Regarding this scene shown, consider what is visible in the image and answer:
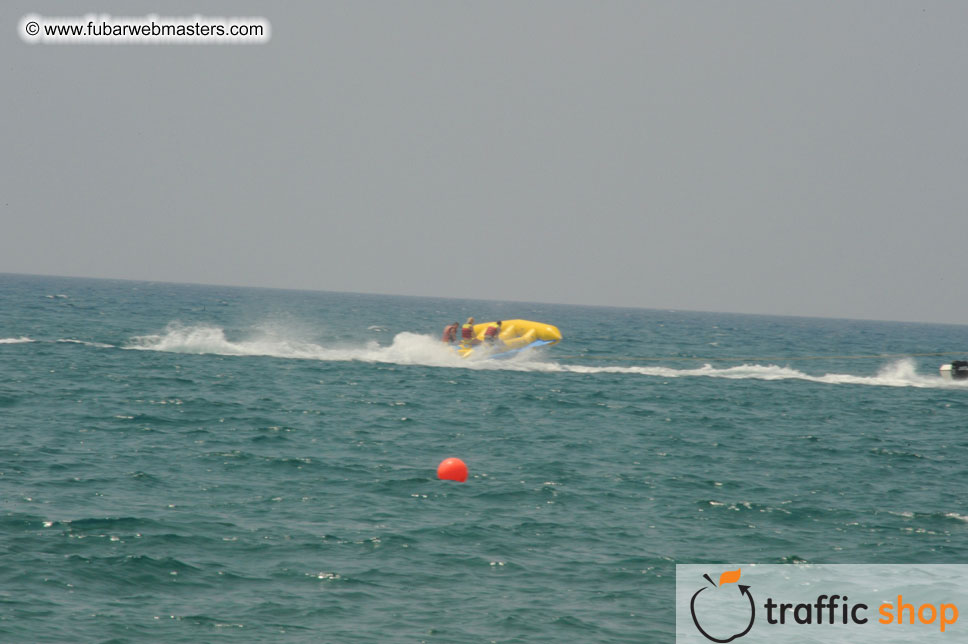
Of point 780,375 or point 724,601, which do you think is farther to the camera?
point 780,375

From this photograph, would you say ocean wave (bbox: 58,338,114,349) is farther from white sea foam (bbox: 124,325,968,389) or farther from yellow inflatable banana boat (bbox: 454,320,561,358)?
yellow inflatable banana boat (bbox: 454,320,561,358)

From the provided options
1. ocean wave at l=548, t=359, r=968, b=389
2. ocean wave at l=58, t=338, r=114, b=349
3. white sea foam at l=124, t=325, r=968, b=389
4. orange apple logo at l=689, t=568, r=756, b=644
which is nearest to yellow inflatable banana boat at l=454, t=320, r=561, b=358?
white sea foam at l=124, t=325, r=968, b=389

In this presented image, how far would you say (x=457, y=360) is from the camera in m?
35.4

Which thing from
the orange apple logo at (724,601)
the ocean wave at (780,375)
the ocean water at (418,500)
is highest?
the ocean wave at (780,375)

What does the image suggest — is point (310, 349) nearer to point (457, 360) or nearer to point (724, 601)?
point (457, 360)

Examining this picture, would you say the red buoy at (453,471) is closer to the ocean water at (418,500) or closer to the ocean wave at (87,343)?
the ocean water at (418,500)

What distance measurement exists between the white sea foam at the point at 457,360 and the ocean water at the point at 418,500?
559cm

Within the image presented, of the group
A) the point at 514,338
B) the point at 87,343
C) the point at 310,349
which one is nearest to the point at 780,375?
the point at 514,338

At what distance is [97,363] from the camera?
31.1 m

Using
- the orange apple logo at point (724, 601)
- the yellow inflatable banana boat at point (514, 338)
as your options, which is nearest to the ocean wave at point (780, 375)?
the yellow inflatable banana boat at point (514, 338)

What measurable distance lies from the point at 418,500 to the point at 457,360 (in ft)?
70.6

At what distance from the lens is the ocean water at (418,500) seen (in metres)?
9.63

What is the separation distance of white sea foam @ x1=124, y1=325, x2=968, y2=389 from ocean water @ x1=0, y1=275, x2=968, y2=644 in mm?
5586

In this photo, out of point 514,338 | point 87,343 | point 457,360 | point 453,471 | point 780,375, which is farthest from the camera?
point 87,343
